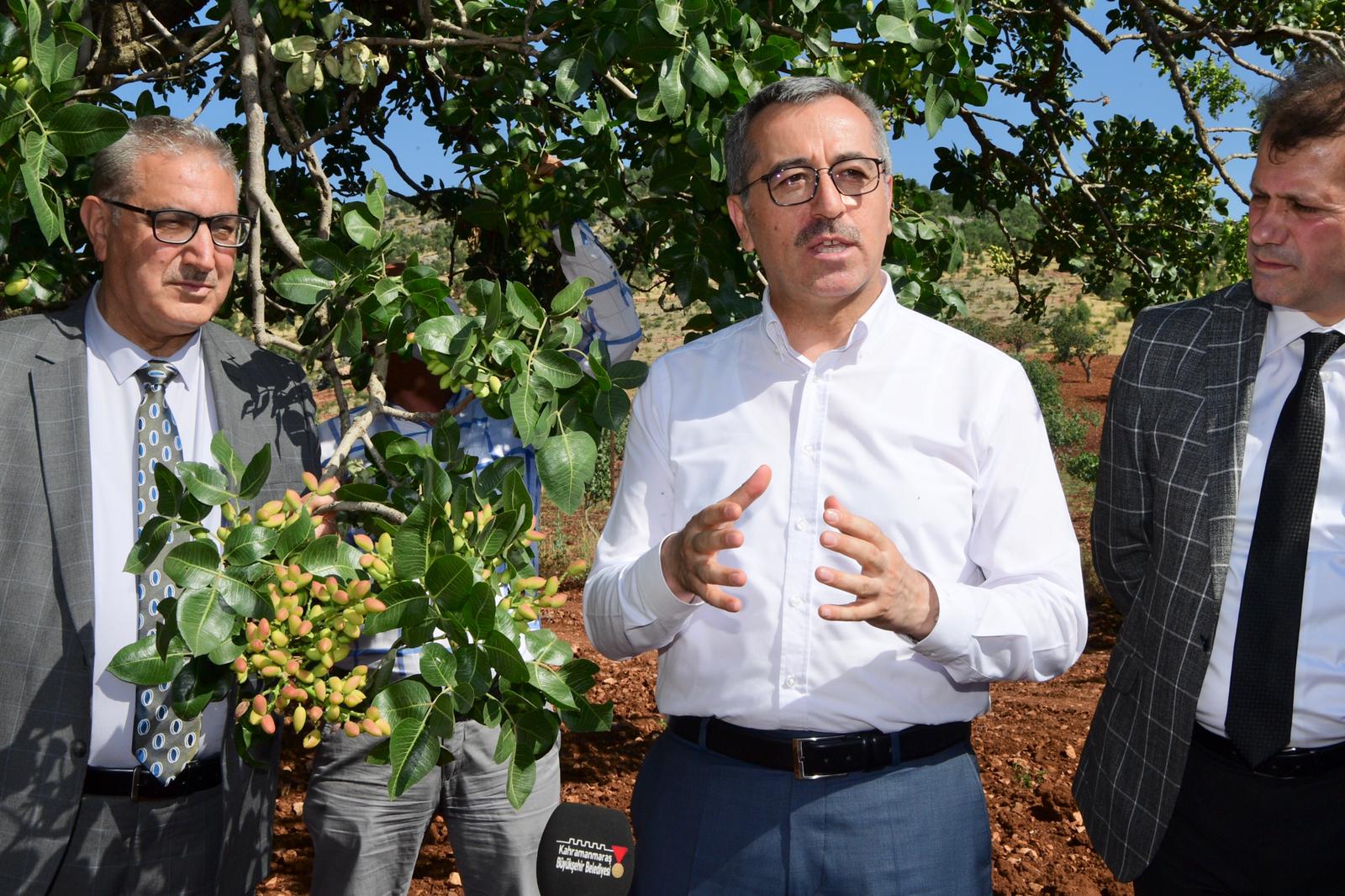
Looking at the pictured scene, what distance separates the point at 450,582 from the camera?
1693 millimetres

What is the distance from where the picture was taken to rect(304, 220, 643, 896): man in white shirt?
9.32 ft

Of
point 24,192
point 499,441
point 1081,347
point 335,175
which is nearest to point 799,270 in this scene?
point 499,441

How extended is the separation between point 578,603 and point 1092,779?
24.5 feet

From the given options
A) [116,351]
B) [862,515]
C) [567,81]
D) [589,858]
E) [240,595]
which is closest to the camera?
[589,858]

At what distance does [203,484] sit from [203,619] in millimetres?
217

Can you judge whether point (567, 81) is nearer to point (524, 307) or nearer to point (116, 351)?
point (524, 307)

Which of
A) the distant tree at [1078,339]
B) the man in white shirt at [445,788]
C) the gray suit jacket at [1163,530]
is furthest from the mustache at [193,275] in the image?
the distant tree at [1078,339]

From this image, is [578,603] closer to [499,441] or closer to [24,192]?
[499,441]

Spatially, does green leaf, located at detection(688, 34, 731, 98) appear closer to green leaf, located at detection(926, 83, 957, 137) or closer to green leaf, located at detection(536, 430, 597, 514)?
green leaf, located at detection(926, 83, 957, 137)

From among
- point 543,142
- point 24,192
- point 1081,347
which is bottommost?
point 24,192

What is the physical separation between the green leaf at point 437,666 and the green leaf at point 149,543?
0.47 meters

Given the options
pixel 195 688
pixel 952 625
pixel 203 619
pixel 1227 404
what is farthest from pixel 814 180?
pixel 195 688

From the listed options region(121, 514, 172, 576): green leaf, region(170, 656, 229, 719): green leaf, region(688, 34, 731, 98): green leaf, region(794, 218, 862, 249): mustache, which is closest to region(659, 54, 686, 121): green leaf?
region(688, 34, 731, 98): green leaf

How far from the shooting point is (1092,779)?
2465mm
